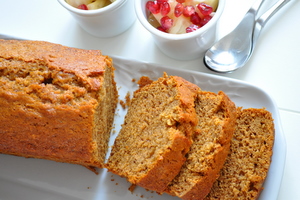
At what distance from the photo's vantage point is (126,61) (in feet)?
9.62

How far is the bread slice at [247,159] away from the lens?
2.46 meters

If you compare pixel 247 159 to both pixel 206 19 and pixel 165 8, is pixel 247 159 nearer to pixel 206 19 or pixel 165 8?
pixel 206 19

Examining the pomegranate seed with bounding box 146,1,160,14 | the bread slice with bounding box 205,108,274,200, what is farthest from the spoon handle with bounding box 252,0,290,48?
the pomegranate seed with bounding box 146,1,160,14

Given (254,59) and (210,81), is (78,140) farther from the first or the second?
(254,59)

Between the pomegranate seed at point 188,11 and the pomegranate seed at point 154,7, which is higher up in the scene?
the pomegranate seed at point 188,11

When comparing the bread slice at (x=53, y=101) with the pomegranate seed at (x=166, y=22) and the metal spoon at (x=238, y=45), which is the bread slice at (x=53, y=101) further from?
the metal spoon at (x=238, y=45)

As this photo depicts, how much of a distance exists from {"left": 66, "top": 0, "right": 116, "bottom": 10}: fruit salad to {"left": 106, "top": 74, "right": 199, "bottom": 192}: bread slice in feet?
2.32

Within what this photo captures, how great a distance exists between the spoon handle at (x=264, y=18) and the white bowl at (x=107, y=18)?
1002 millimetres

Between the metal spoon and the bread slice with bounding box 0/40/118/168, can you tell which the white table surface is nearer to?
the metal spoon

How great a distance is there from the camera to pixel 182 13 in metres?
2.66

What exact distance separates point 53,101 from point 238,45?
1503 mm

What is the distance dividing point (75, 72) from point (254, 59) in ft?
4.76

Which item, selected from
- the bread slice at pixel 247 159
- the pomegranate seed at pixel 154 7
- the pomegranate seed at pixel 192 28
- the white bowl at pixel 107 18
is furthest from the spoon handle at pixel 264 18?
the white bowl at pixel 107 18

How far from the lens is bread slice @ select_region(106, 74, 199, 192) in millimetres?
2371
